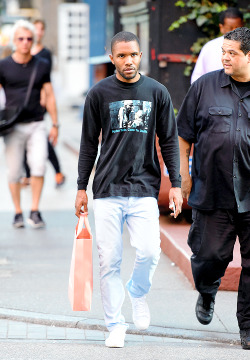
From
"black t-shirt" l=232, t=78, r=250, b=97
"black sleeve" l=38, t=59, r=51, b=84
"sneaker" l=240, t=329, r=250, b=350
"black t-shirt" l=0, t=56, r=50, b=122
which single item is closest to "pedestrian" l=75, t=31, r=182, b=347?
"black t-shirt" l=232, t=78, r=250, b=97

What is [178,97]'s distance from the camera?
328 inches

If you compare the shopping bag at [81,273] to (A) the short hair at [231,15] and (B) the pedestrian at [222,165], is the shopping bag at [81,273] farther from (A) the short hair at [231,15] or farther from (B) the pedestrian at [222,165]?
(A) the short hair at [231,15]

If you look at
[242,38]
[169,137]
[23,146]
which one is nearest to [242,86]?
[242,38]

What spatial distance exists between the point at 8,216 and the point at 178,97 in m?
2.32

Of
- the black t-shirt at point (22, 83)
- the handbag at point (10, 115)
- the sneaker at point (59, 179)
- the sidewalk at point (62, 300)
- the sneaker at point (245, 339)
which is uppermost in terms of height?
the black t-shirt at point (22, 83)

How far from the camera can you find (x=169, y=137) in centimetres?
491

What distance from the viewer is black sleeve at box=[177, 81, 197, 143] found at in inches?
199

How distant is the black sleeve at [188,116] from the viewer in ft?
16.5

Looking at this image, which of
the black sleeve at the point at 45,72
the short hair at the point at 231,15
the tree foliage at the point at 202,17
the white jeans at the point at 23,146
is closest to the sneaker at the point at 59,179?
the white jeans at the point at 23,146

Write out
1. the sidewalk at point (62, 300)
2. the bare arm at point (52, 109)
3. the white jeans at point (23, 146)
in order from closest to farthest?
1. the sidewalk at point (62, 300)
2. the white jeans at point (23, 146)
3. the bare arm at point (52, 109)

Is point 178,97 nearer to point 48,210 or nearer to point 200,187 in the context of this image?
point 48,210

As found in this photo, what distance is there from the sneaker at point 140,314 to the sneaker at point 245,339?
1.83ft

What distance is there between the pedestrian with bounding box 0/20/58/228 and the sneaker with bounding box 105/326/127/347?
3.66 meters

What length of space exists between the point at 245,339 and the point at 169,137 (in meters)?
1.25
